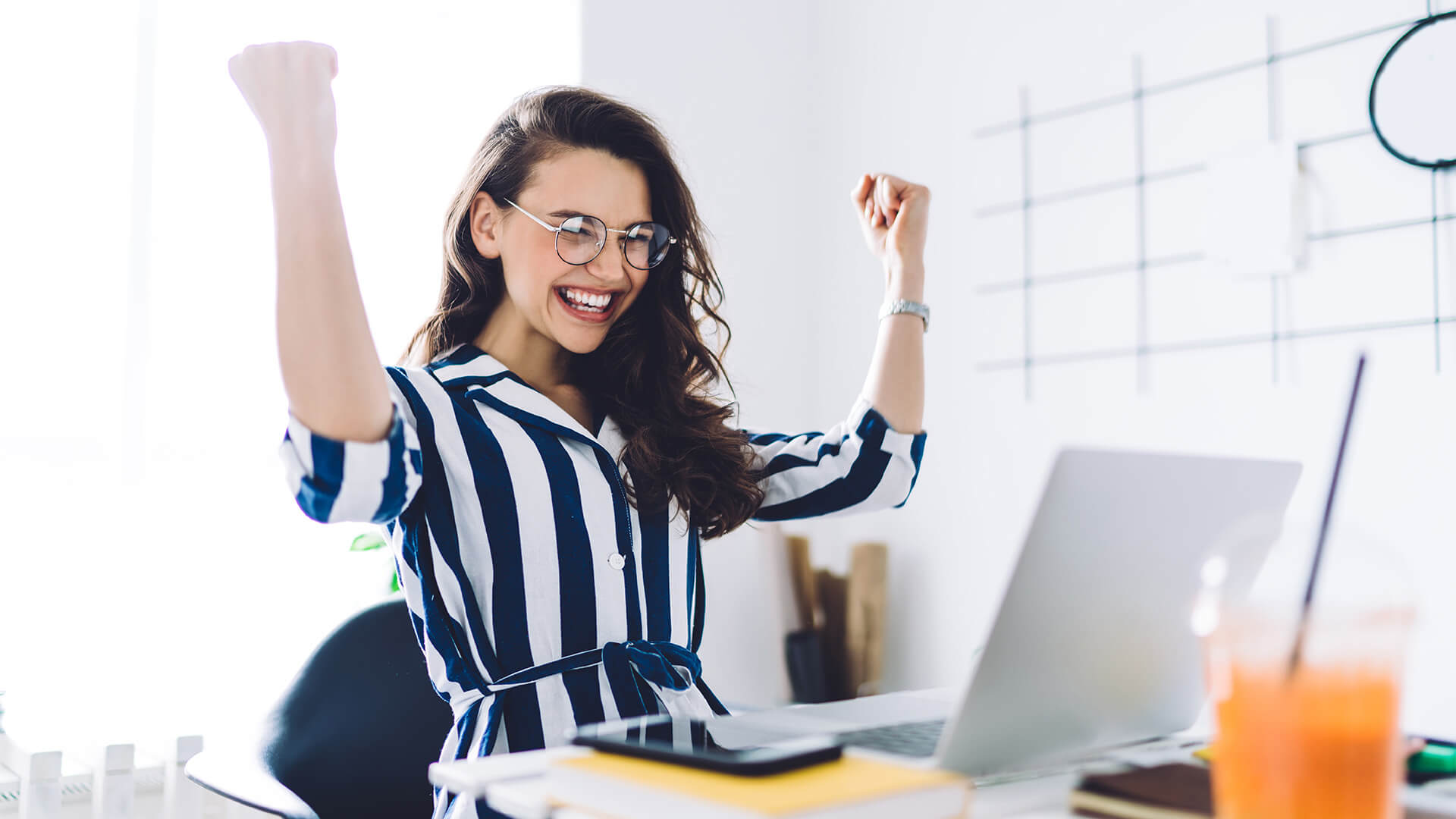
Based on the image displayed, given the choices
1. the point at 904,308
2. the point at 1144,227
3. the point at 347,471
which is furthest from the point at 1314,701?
the point at 1144,227

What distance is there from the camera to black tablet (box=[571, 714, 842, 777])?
1.81 feet

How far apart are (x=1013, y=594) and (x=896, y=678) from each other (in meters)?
2.00

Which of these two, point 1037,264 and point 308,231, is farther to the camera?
point 1037,264

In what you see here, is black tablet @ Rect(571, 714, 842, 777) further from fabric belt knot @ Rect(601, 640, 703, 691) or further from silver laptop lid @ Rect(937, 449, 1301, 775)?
fabric belt knot @ Rect(601, 640, 703, 691)

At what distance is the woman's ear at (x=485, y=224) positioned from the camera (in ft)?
4.12

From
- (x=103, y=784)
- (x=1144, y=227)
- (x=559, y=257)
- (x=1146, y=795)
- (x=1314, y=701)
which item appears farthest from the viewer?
(x=1144, y=227)

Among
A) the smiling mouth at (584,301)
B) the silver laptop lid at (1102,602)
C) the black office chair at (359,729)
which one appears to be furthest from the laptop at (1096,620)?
the black office chair at (359,729)

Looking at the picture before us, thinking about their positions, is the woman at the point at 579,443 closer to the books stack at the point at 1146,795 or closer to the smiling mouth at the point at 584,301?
the smiling mouth at the point at 584,301

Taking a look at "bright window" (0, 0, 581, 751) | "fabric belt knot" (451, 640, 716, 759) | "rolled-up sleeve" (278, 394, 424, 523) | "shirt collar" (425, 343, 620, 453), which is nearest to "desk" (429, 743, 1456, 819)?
"rolled-up sleeve" (278, 394, 424, 523)

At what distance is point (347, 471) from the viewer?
85 cm

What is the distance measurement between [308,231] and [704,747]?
1.53 ft

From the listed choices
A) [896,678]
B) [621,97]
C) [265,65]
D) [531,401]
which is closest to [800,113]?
[621,97]

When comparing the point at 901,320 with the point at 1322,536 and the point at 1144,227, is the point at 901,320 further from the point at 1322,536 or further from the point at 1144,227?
the point at 1144,227

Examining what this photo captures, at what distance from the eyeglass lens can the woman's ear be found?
10 cm
